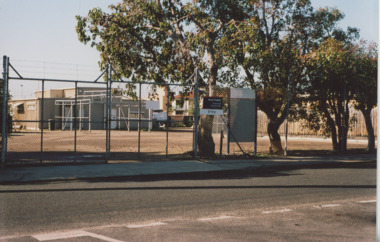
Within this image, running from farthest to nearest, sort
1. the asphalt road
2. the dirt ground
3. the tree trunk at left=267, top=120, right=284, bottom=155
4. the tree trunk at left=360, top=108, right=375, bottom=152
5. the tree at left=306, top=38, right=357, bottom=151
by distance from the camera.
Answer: the tree trunk at left=360, top=108, right=375, bottom=152
the tree trunk at left=267, top=120, right=284, bottom=155
the dirt ground
the tree at left=306, top=38, right=357, bottom=151
the asphalt road

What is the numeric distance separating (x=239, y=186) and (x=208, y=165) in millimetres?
4039

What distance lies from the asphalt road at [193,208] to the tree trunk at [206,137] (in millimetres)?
5263

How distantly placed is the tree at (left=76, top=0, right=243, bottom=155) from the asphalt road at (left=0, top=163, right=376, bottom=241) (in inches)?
265

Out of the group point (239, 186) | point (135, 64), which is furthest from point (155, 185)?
point (135, 64)

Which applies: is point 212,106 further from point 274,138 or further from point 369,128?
point 369,128

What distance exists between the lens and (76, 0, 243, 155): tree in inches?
672

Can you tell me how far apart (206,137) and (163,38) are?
4.54 m

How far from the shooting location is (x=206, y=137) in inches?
674

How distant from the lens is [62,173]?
1206 cm

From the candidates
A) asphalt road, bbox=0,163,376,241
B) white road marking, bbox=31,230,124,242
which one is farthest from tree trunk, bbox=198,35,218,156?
white road marking, bbox=31,230,124,242

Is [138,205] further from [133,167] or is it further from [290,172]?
[290,172]

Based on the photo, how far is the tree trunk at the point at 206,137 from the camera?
17.0m

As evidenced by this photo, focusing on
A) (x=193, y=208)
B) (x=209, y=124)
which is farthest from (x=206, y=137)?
(x=193, y=208)

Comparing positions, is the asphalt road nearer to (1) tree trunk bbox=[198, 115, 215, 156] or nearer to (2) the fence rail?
(1) tree trunk bbox=[198, 115, 215, 156]
